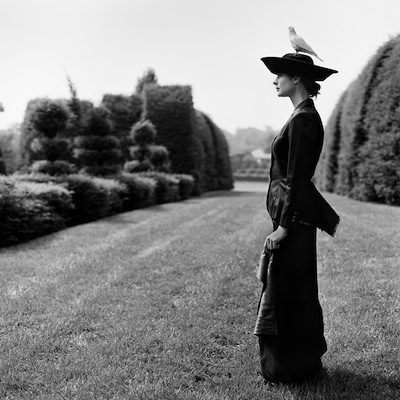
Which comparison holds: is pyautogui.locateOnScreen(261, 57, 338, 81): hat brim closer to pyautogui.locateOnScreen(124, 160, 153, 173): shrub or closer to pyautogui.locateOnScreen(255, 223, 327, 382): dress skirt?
pyautogui.locateOnScreen(255, 223, 327, 382): dress skirt

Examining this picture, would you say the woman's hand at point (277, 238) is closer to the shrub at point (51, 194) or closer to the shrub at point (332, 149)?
the shrub at point (51, 194)

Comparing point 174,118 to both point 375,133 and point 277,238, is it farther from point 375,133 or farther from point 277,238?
point 277,238

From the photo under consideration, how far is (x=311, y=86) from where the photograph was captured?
117 inches

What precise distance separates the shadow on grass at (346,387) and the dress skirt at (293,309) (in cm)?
11

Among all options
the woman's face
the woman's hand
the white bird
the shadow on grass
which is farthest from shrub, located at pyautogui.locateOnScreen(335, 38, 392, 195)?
the woman's hand

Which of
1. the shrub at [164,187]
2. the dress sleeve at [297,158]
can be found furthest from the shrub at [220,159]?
the dress sleeve at [297,158]

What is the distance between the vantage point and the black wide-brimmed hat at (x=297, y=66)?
2859 mm

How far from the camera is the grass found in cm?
297

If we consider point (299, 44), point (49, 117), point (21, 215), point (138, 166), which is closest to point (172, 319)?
point (299, 44)

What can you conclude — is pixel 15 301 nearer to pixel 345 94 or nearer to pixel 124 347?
pixel 124 347

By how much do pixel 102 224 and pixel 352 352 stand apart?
8.00m

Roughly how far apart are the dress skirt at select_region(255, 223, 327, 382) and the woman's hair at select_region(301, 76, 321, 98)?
948 mm

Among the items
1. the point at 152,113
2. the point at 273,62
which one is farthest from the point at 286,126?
the point at 152,113

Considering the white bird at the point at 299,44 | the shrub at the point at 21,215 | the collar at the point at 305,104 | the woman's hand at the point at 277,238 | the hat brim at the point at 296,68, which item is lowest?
the shrub at the point at 21,215
